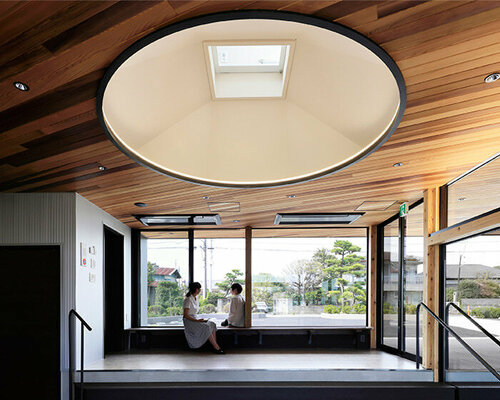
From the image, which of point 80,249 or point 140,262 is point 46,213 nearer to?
point 80,249

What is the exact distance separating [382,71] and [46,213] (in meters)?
4.22

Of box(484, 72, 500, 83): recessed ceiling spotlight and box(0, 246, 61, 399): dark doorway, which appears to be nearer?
box(484, 72, 500, 83): recessed ceiling spotlight

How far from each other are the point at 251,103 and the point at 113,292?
17.1 feet

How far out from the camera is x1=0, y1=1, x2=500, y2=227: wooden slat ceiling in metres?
2.30

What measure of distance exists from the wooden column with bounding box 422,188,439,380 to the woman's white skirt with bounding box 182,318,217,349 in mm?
3498

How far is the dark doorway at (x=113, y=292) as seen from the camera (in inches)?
335

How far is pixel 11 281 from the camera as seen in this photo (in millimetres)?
5785

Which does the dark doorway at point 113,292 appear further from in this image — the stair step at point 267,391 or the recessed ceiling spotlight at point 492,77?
the recessed ceiling spotlight at point 492,77

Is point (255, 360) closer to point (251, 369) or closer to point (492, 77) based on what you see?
point (251, 369)

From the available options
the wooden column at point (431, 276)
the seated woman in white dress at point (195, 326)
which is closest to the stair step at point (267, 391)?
the wooden column at point (431, 276)

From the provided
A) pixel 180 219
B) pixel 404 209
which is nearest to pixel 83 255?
pixel 180 219

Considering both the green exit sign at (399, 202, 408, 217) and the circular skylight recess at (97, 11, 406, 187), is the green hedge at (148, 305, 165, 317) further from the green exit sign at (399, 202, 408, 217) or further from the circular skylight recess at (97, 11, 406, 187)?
the green exit sign at (399, 202, 408, 217)

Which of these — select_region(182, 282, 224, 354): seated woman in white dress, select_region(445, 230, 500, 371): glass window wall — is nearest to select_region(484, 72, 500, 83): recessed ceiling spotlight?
select_region(445, 230, 500, 371): glass window wall

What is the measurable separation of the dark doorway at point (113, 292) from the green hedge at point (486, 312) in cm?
586
